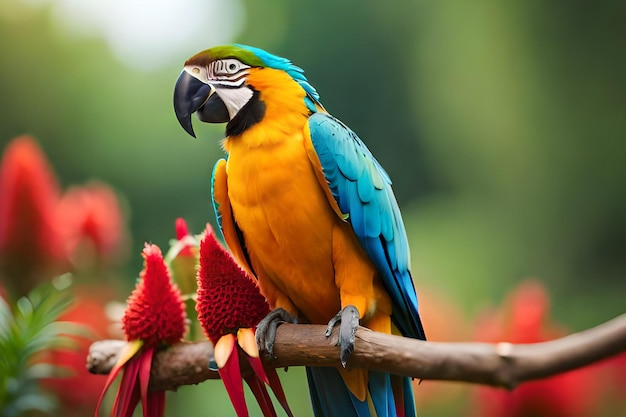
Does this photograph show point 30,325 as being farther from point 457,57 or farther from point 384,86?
point 457,57

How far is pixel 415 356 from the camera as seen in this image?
62cm

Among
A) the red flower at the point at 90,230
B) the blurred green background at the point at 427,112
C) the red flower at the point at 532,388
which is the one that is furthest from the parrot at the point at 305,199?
the blurred green background at the point at 427,112

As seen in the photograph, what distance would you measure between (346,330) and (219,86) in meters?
0.31

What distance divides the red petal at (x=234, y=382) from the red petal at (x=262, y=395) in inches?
1.5

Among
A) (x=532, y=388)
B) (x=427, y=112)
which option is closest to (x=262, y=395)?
(x=532, y=388)

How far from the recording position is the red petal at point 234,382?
2.23 feet

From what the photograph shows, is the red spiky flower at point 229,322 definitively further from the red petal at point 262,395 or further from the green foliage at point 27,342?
the green foliage at point 27,342

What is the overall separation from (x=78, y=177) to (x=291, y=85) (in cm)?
143

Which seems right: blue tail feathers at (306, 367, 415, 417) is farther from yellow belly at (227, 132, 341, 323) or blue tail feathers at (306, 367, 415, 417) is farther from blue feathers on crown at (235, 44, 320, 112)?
blue feathers on crown at (235, 44, 320, 112)

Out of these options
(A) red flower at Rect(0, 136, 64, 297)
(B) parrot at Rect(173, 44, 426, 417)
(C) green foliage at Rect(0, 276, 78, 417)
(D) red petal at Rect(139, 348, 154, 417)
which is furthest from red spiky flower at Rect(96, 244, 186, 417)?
(A) red flower at Rect(0, 136, 64, 297)

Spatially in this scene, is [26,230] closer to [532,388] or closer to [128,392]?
[128,392]

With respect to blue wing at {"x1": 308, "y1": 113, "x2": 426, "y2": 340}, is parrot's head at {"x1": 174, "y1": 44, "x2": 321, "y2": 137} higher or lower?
higher

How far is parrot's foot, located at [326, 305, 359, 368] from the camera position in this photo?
2.22 feet

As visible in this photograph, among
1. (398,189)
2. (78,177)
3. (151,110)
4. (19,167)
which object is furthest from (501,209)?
(19,167)
